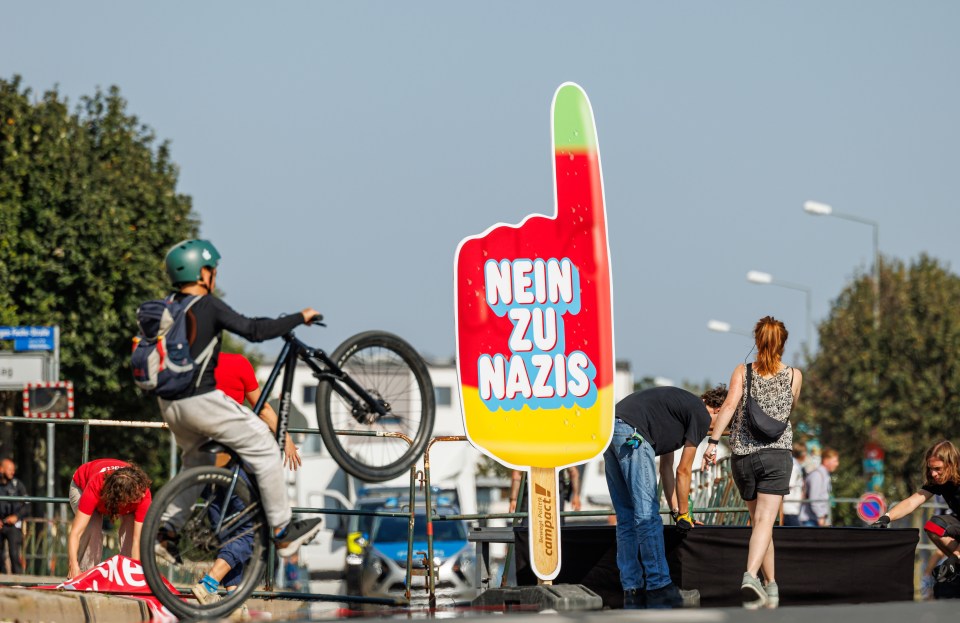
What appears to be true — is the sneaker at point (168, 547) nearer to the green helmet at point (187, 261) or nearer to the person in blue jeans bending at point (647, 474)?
the green helmet at point (187, 261)

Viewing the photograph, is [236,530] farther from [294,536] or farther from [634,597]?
→ [634,597]

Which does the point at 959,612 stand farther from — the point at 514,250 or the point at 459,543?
the point at 459,543

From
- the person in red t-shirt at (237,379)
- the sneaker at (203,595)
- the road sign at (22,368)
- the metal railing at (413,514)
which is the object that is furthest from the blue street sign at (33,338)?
the sneaker at (203,595)

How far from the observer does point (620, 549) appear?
10.1m

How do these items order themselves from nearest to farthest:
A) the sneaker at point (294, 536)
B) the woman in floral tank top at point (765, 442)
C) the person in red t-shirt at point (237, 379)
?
1. the sneaker at point (294, 536)
2. the person in red t-shirt at point (237, 379)
3. the woman in floral tank top at point (765, 442)

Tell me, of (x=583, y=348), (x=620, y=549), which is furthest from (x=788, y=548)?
(x=583, y=348)

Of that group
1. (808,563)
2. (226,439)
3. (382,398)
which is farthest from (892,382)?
(226,439)

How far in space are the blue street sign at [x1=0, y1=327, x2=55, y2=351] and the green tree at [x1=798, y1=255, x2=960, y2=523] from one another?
2897cm

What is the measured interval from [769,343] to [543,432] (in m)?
1.53

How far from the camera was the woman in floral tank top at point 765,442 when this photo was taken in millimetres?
9406

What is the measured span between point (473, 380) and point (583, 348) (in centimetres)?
74

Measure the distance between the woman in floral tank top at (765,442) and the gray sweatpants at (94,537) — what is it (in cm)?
390

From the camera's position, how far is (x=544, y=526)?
32.0 ft

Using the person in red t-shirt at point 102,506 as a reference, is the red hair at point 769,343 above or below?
above
